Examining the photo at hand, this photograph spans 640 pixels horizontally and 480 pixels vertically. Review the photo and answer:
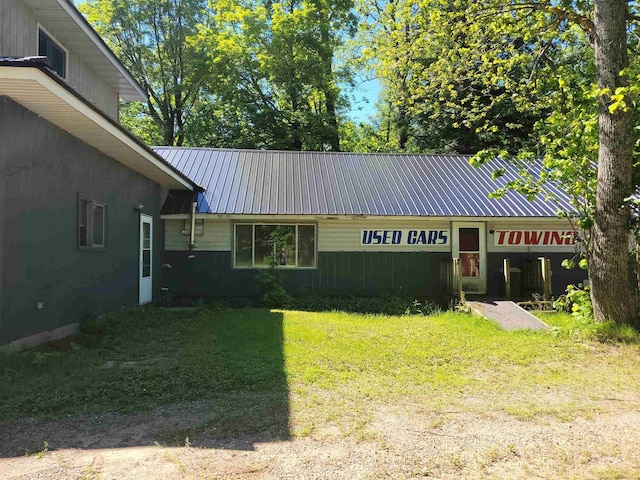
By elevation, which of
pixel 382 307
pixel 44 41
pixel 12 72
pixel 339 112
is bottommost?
pixel 382 307

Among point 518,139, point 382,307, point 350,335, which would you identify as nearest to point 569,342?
point 350,335

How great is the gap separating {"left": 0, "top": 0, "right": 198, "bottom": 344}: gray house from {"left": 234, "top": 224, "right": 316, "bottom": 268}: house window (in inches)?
92.4

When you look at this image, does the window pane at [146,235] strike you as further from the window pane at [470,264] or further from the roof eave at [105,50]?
the window pane at [470,264]

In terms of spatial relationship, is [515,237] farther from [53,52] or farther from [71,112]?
[53,52]

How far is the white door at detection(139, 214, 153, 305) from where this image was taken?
439 inches

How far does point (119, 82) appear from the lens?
38.6 ft

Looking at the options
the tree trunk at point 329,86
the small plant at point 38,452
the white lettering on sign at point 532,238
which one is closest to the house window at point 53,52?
the small plant at point 38,452

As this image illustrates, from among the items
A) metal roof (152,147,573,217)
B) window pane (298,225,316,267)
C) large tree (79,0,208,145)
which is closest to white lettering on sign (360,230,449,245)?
metal roof (152,147,573,217)

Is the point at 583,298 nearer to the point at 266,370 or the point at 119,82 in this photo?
the point at 266,370

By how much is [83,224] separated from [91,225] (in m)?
0.36

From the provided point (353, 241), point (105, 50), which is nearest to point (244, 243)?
point (353, 241)

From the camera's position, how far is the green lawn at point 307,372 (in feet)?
14.7

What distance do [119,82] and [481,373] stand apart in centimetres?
1079

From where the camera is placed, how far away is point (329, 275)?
499 inches
